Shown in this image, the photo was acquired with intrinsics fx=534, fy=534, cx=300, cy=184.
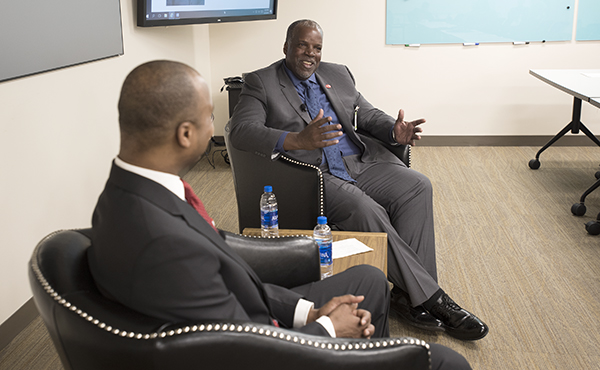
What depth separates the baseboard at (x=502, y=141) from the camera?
17.2 feet

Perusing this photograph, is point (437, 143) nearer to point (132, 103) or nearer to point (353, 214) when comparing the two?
point (353, 214)

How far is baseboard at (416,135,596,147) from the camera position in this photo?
5.25 m

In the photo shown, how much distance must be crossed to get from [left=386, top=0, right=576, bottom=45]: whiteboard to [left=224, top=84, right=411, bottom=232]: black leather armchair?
3148 millimetres

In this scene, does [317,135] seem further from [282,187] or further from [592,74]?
[592,74]

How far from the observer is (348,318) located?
1.34 m

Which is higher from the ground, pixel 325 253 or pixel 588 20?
pixel 588 20

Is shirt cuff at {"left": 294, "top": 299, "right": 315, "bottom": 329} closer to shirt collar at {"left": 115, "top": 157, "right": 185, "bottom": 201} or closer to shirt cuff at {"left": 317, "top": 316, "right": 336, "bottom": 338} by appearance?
shirt cuff at {"left": 317, "top": 316, "right": 336, "bottom": 338}

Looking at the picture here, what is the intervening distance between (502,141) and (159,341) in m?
5.00

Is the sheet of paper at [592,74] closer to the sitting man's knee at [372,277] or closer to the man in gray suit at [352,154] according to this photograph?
the man in gray suit at [352,154]

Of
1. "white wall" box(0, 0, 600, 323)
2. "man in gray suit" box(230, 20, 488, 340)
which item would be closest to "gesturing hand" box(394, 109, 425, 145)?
"man in gray suit" box(230, 20, 488, 340)

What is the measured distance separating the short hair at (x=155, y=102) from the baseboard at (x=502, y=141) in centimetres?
457

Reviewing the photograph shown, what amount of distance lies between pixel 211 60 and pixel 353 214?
11.3 ft

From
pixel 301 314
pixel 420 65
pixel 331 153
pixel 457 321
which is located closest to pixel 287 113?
pixel 331 153

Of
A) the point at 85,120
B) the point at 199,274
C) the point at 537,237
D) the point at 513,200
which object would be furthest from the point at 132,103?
the point at 513,200
